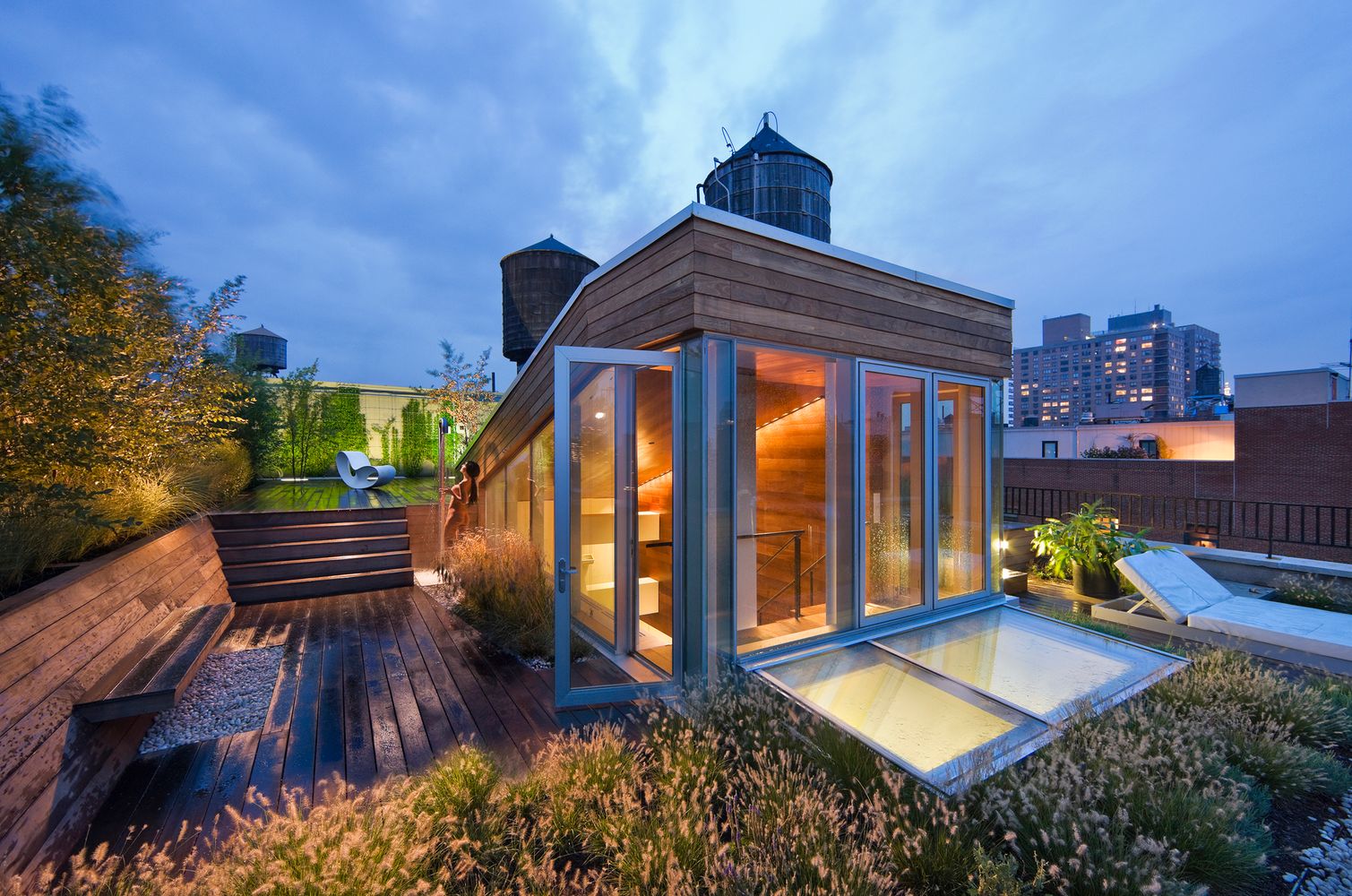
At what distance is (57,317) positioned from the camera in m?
3.17

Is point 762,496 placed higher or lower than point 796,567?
higher

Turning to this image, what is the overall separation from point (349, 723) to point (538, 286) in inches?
418

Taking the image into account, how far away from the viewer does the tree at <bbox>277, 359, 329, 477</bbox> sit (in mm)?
12914

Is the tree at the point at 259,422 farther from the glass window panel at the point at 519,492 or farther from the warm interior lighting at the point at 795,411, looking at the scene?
the warm interior lighting at the point at 795,411

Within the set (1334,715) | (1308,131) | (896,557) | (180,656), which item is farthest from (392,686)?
(1308,131)

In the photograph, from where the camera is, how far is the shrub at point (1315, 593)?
4617 millimetres

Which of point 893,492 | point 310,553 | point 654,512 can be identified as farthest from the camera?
point 310,553

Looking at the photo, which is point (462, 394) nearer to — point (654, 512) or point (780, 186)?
point (780, 186)

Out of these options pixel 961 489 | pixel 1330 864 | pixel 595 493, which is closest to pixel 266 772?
pixel 595 493

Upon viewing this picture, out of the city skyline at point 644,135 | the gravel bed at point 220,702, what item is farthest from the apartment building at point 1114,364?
the gravel bed at point 220,702

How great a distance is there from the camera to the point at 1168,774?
2.20m

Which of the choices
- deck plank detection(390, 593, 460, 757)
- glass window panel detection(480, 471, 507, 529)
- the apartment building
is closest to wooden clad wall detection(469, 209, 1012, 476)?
deck plank detection(390, 593, 460, 757)

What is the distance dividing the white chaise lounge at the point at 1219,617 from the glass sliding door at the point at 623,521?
3.94m

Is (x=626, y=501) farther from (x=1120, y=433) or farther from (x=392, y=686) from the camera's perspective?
(x=1120, y=433)
